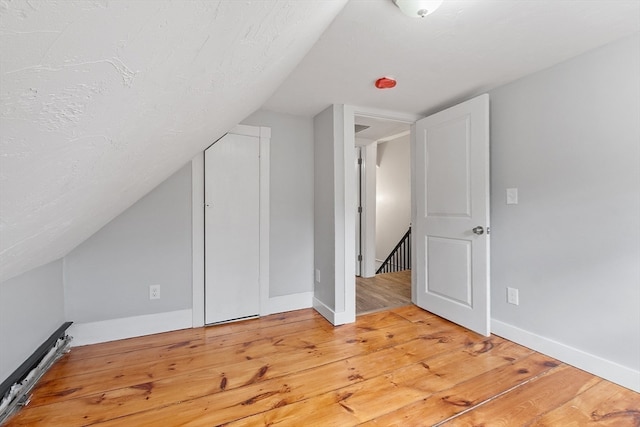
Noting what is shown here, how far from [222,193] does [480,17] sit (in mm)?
2099

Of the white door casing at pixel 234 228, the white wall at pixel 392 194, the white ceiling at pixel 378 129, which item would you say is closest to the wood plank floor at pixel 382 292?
the white door casing at pixel 234 228

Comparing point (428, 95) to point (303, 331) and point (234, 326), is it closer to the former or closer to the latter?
point (303, 331)

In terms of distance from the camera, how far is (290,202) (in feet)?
9.15

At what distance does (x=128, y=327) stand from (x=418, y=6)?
9.08 feet

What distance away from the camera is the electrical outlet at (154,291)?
7.43 feet

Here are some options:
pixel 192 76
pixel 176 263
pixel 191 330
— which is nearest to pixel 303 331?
pixel 191 330

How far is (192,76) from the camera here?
72cm

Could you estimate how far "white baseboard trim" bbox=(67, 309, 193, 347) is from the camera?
6.84 feet

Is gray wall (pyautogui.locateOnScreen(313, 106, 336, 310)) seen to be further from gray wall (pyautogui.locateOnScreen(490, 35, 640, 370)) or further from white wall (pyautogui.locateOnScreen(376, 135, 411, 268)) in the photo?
white wall (pyautogui.locateOnScreen(376, 135, 411, 268))

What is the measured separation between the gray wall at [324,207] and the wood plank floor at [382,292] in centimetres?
43

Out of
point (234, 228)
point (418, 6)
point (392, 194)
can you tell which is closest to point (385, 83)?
point (418, 6)

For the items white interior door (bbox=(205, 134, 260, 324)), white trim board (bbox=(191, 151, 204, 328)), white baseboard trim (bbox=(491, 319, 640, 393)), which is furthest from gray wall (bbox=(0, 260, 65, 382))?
white baseboard trim (bbox=(491, 319, 640, 393))

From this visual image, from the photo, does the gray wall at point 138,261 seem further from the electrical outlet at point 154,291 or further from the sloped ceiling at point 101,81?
the sloped ceiling at point 101,81

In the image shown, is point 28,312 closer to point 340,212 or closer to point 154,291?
point 154,291
